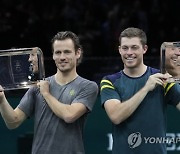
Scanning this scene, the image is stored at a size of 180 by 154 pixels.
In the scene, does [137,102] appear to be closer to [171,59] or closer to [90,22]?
[171,59]

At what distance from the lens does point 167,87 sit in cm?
482

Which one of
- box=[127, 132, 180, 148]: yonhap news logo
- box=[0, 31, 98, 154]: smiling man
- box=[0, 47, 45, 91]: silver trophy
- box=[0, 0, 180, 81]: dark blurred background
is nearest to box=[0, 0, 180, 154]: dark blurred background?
box=[0, 0, 180, 81]: dark blurred background

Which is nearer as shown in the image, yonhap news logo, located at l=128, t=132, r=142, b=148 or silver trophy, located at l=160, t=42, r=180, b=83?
yonhap news logo, located at l=128, t=132, r=142, b=148

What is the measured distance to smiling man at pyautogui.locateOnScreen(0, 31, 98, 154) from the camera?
4746 millimetres

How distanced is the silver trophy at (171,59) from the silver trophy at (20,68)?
103 cm

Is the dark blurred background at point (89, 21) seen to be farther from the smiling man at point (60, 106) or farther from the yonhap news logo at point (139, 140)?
the yonhap news logo at point (139, 140)

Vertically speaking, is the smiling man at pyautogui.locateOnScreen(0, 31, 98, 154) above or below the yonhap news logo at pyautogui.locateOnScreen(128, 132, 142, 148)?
above

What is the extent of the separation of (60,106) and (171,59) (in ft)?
3.41

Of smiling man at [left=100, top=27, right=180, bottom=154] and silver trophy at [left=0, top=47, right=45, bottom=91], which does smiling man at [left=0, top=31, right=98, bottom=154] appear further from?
smiling man at [left=100, top=27, right=180, bottom=154]

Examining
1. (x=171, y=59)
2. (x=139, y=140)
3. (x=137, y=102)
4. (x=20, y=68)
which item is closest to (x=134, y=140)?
(x=139, y=140)

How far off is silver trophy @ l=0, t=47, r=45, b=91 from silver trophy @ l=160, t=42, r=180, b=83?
1035 mm

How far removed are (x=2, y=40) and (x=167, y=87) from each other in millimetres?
4922

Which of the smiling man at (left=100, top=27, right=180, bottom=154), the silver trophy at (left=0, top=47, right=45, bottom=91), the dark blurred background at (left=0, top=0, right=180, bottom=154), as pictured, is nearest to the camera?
the smiling man at (left=100, top=27, right=180, bottom=154)

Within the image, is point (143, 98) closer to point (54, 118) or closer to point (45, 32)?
point (54, 118)
